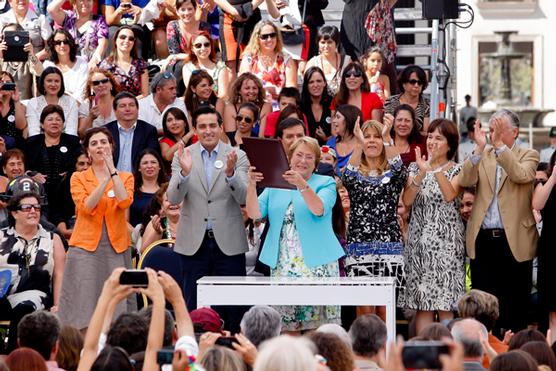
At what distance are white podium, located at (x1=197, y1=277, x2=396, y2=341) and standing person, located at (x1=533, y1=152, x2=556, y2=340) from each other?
5.64 feet

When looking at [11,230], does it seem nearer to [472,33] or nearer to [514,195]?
[514,195]

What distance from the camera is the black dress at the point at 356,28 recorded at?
15.1 m

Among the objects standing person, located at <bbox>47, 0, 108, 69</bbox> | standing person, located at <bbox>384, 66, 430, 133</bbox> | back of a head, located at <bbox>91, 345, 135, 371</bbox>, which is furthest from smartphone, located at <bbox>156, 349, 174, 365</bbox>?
standing person, located at <bbox>47, 0, 108, 69</bbox>

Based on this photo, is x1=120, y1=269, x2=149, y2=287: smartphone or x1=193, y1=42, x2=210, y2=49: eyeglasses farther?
x1=193, y1=42, x2=210, y2=49: eyeglasses

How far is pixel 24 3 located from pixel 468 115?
1913cm

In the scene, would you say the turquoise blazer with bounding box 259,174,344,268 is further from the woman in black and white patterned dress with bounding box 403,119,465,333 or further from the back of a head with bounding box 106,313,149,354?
the back of a head with bounding box 106,313,149,354

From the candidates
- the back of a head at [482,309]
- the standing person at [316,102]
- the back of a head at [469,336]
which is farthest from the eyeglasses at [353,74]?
the back of a head at [469,336]

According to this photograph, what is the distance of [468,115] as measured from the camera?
33625 mm

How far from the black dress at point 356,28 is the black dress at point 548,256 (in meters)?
4.51

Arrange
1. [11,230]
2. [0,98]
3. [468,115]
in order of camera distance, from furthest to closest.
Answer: [468,115] → [0,98] → [11,230]

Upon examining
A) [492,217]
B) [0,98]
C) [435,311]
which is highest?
[0,98]

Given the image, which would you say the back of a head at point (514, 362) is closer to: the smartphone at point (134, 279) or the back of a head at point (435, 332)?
the back of a head at point (435, 332)

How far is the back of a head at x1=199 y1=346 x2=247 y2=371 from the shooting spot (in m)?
6.68

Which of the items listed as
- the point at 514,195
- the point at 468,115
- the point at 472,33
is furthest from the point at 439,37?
the point at 472,33
